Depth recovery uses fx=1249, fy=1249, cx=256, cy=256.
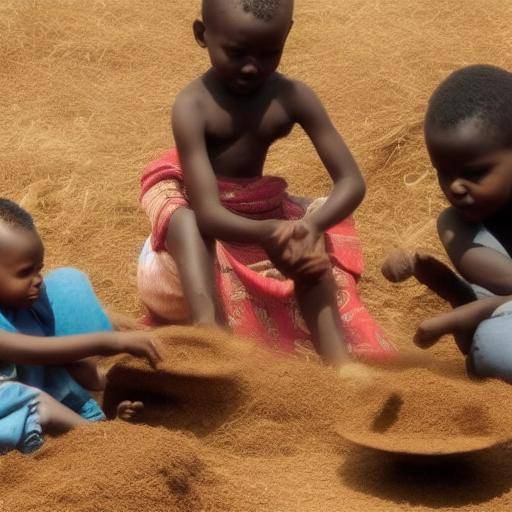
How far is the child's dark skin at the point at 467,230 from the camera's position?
3.98 meters

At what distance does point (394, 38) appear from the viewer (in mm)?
7254

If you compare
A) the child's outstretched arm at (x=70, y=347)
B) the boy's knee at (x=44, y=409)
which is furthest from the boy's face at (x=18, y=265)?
the boy's knee at (x=44, y=409)

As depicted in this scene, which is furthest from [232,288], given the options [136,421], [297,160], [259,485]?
[297,160]

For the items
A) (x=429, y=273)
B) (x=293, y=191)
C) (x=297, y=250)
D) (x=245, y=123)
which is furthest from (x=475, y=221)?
(x=293, y=191)

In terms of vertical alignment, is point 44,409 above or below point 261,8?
below

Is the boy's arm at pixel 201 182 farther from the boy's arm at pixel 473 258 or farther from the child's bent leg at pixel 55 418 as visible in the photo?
the child's bent leg at pixel 55 418

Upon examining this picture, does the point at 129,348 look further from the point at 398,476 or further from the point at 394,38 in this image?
the point at 394,38

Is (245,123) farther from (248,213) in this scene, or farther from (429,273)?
(429,273)

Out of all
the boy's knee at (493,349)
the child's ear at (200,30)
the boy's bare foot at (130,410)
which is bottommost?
the boy's bare foot at (130,410)

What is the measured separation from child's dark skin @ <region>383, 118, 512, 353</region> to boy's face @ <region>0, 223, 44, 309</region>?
1.16 metres

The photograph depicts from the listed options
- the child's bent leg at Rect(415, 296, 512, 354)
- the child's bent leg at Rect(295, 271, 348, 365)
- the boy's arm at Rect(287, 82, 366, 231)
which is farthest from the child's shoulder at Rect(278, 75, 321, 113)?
the child's bent leg at Rect(415, 296, 512, 354)

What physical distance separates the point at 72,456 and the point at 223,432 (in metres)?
0.53

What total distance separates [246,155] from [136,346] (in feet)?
3.43

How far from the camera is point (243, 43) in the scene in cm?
415
